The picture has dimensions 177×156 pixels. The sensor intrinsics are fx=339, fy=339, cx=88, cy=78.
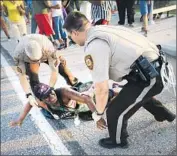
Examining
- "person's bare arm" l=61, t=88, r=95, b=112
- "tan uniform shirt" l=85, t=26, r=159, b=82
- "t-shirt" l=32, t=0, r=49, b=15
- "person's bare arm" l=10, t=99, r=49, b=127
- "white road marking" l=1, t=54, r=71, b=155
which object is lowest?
"white road marking" l=1, t=54, r=71, b=155

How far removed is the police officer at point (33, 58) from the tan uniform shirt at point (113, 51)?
0.95 ft

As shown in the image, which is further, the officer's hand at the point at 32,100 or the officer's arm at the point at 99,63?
the officer's hand at the point at 32,100

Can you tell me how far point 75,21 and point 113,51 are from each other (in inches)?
20.5

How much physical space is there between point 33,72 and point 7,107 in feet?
4.65

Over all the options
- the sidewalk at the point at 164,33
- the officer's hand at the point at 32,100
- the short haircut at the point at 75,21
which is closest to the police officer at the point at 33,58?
the officer's hand at the point at 32,100

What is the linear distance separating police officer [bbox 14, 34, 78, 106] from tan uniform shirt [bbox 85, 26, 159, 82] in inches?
11.4

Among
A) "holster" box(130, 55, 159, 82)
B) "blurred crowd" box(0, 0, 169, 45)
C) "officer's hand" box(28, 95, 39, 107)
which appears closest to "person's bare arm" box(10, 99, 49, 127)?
"officer's hand" box(28, 95, 39, 107)

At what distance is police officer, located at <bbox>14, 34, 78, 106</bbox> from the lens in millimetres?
1802

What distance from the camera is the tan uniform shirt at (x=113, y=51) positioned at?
203 cm

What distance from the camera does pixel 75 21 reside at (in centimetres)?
168

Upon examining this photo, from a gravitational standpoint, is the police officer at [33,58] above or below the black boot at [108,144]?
above

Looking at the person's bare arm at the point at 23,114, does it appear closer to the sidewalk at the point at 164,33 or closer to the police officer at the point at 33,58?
the police officer at the point at 33,58

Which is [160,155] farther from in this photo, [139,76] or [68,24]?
[68,24]

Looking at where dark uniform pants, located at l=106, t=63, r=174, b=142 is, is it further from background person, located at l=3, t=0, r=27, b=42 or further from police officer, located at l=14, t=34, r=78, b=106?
background person, located at l=3, t=0, r=27, b=42
